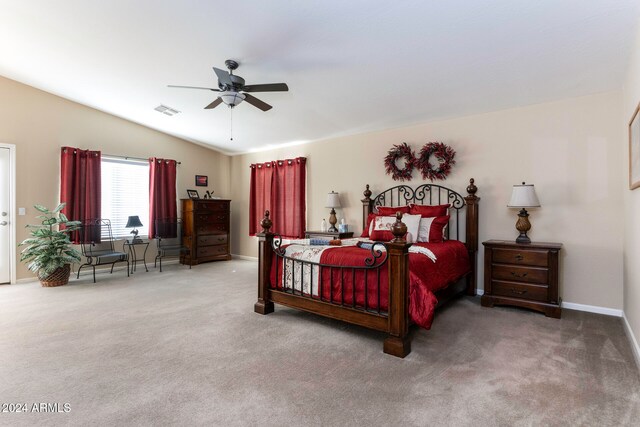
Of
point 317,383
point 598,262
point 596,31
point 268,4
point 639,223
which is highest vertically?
point 268,4

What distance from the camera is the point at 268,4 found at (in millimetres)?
2535

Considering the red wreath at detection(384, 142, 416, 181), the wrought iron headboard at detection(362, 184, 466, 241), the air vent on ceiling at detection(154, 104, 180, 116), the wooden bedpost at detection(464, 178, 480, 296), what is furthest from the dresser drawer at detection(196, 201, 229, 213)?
the wooden bedpost at detection(464, 178, 480, 296)

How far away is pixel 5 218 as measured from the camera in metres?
4.86

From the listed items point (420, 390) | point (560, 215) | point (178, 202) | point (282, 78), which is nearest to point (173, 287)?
point (178, 202)

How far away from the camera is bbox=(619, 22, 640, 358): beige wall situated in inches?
98.1

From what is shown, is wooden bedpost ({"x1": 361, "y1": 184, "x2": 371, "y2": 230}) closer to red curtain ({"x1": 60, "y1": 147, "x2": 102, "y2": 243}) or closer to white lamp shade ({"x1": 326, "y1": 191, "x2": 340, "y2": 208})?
white lamp shade ({"x1": 326, "y1": 191, "x2": 340, "y2": 208})

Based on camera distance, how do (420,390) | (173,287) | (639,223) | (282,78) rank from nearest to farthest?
(420,390) < (639,223) < (282,78) < (173,287)

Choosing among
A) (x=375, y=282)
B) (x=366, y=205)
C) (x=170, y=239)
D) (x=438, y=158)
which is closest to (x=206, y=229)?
(x=170, y=239)

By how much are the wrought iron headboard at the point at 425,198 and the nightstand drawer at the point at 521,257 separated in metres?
0.78

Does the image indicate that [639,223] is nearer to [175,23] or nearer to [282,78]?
[282,78]

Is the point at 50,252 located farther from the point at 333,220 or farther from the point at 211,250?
the point at 333,220

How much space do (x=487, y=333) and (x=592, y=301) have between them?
1.57 metres

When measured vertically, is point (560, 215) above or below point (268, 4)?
below

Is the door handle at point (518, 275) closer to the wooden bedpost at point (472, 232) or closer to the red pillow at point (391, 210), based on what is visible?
the wooden bedpost at point (472, 232)
